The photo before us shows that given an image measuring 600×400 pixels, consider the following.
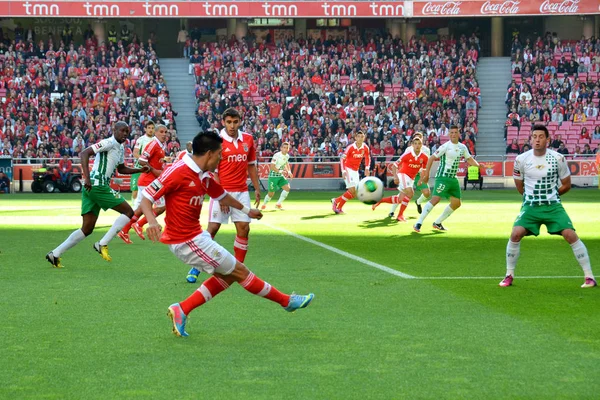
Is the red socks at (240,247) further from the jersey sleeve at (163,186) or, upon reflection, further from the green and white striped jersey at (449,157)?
the green and white striped jersey at (449,157)

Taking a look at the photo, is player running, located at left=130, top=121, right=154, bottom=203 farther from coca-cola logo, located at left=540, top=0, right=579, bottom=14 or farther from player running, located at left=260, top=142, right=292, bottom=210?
coca-cola logo, located at left=540, top=0, right=579, bottom=14

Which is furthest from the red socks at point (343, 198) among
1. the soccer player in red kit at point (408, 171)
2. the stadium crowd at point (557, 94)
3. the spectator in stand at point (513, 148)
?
the stadium crowd at point (557, 94)

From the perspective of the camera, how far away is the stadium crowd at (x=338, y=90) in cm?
4641

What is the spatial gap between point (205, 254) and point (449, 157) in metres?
12.1

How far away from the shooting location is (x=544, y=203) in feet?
36.3

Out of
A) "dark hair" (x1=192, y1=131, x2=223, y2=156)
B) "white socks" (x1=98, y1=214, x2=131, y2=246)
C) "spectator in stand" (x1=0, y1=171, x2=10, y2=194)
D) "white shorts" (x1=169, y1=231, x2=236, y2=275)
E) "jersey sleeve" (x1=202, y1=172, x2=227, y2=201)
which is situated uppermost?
"dark hair" (x1=192, y1=131, x2=223, y2=156)

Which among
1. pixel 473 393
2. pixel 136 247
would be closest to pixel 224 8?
pixel 136 247

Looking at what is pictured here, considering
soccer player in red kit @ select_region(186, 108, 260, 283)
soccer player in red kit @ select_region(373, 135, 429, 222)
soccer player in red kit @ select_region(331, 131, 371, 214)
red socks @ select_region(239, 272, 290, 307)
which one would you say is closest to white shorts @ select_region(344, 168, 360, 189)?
soccer player in red kit @ select_region(331, 131, 371, 214)

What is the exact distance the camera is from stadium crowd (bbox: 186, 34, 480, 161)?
46406 millimetres

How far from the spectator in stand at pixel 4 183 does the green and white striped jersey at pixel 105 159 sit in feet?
93.9

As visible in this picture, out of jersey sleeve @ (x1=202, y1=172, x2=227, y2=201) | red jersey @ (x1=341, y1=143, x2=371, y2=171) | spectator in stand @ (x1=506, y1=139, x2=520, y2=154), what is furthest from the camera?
spectator in stand @ (x1=506, y1=139, x2=520, y2=154)

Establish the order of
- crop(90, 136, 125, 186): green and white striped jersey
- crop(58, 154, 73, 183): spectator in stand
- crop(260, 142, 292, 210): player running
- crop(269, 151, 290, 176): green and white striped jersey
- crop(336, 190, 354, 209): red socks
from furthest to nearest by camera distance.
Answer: crop(58, 154, 73, 183): spectator in stand < crop(269, 151, 290, 176): green and white striped jersey < crop(260, 142, 292, 210): player running < crop(336, 190, 354, 209): red socks < crop(90, 136, 125, 186): green and white striped jersey

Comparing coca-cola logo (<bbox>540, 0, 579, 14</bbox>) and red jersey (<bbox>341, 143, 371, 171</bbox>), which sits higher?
coca-cola logo (<bbox>540, 0, 579, 14</bbox>)

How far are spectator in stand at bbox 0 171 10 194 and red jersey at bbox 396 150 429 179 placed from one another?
23489mm
